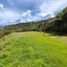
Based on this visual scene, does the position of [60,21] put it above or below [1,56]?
above

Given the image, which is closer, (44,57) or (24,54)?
(44,57)

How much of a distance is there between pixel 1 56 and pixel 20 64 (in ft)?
14.9

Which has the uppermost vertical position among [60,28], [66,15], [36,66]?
[66,15]

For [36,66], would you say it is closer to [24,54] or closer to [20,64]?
[20,64]

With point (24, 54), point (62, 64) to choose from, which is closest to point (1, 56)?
point (24, 54)

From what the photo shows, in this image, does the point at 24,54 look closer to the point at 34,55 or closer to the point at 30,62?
the point at 34,55

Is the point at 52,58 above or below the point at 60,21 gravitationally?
below

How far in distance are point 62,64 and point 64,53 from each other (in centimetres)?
393

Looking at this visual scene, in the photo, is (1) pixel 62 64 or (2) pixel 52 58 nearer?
(1) pixel 62 64

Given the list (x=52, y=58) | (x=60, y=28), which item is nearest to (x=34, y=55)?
(x=52, y=58)

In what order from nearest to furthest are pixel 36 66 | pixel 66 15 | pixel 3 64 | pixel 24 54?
pixel 36 66 < pixel 3 64 < pixel 24 54 < pixel 66 15

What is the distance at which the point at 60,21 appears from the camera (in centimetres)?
5391

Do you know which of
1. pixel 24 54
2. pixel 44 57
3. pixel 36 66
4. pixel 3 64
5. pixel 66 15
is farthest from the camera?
pixel 66 15

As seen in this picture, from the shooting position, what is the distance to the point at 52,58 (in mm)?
19281
